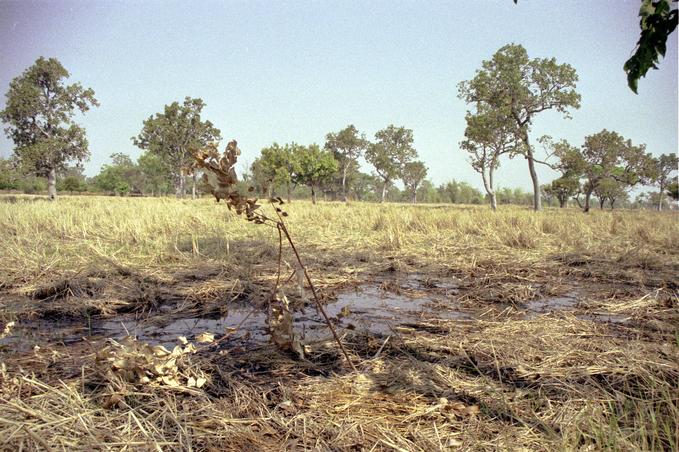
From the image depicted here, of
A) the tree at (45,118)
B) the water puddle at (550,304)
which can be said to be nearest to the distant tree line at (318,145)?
the tree at (45,118)

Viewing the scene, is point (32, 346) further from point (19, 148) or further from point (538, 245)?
point (19, 148)

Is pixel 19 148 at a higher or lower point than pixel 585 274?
higher

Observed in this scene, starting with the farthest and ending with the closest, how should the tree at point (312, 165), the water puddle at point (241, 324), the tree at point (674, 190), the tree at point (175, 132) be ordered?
the tree at point (674, 190)
the tree at point (312, 165)
the tree at point (175, 132)
the water puddle at point (241, 324)

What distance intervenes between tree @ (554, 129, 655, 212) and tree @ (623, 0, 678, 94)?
29.6 m

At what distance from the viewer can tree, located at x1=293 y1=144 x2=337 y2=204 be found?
48.8 metres

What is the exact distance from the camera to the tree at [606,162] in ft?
94.7

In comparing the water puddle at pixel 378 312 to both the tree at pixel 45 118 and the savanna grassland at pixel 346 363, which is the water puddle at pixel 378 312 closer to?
the savanna grassland at pixel 346 363

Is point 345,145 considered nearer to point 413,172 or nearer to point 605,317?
point 413,172

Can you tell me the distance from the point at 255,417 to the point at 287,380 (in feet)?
1.21

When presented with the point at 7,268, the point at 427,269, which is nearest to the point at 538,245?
the point at 427,269

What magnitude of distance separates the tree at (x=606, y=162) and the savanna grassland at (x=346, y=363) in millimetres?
27816

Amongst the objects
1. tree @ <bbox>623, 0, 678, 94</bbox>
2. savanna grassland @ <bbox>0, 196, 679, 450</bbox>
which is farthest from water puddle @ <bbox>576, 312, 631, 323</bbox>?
tree @ <bbox>623, 0, 678, 94</bbox>

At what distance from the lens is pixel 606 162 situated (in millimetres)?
33938

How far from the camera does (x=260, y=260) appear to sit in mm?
5574
